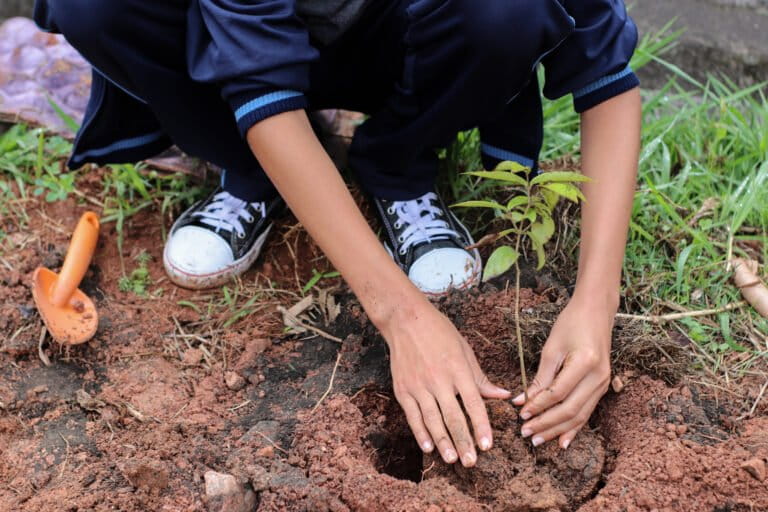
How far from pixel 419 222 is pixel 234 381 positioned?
60 cm

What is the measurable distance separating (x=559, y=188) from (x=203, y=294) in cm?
105

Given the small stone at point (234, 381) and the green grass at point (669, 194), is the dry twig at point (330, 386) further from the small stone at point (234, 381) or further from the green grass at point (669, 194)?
the green grass at point (669, 194)

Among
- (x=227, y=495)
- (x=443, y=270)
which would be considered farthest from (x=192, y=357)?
(x=443, y=270)

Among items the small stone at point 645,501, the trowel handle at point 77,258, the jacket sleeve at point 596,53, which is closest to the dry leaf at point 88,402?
the trowel handle at point 77,258

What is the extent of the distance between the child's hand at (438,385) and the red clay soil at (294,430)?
0.07 metres

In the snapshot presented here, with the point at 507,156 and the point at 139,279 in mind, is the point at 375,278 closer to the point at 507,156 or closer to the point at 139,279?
the point at 507,156

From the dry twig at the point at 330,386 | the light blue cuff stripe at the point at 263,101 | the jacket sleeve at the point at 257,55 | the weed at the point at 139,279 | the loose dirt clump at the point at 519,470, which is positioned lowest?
the weed at the point at 139,279

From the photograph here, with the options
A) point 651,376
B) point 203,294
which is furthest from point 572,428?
point 203,294

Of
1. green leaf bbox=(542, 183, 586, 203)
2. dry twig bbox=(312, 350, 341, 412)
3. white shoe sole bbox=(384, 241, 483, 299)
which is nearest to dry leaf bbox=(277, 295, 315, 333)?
dry twig bbox=(312, 350, 341, 412)

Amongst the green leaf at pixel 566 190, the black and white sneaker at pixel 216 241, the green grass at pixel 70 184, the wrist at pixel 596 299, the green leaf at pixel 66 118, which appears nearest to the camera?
the green leaf at pixel 566 190

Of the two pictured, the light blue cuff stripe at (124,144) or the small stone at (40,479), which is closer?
the small stone at (40,479)

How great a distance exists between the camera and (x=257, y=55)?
148 centimetres

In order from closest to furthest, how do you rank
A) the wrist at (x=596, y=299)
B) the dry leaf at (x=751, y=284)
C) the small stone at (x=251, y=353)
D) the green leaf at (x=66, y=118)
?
the wrist at (x=596, y=299)
the small stone at (x=251, y=353)
the dry leaf at (x=751, y=284)
the green leaf at (x=66, y=118)

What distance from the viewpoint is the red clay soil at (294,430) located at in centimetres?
146
